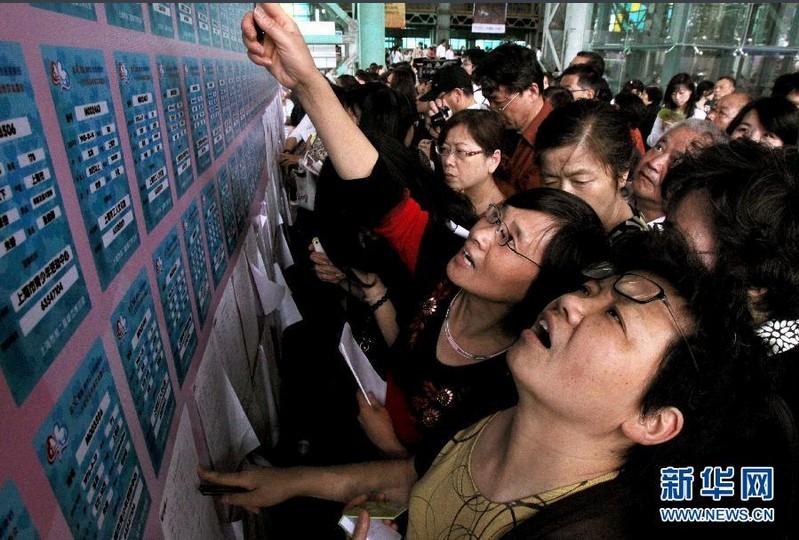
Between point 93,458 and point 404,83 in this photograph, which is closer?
point 93,458

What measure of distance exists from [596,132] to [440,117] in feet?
6.37

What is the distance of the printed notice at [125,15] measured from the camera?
1.82 feet

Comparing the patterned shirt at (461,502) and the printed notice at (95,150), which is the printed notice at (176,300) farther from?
the patterned shirt at (461,502)

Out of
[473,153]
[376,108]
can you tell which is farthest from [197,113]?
[376,108]

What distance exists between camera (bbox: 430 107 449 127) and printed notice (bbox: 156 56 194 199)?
278 cm

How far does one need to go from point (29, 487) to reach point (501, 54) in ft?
8.60

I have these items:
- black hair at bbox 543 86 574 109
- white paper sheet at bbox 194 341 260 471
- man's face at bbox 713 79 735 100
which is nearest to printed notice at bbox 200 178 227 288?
white paper sheet at bbox 194 341 260 471

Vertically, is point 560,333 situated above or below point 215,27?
below

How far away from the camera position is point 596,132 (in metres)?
1.68

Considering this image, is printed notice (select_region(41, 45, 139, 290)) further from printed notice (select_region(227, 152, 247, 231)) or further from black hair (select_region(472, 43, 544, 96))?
black hair (select_region(472, 43, 544, 96))

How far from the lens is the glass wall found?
6062mm

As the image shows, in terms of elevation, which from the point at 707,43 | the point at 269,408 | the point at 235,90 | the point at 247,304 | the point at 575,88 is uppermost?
the point at 707,43

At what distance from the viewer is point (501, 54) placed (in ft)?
8.23

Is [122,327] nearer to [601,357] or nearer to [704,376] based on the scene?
[601,357]
